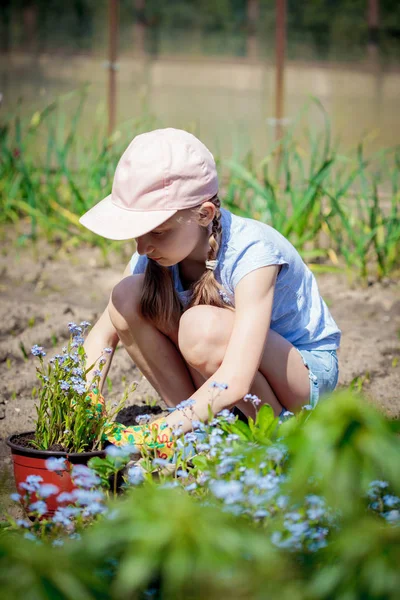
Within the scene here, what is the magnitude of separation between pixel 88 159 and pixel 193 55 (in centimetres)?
106

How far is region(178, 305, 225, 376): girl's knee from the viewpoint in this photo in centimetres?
187

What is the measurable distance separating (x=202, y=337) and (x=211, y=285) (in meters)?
0.15

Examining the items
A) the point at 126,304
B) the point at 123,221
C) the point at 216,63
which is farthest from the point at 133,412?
the point at 216,63

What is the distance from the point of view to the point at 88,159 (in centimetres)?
448

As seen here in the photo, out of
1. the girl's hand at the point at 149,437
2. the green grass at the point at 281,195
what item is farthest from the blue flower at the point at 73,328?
the green grass at the point at 281,195

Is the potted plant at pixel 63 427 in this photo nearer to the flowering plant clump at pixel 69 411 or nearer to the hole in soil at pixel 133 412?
the flowering plant clump at pixel 69 411

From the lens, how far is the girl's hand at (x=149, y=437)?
1.61 metres

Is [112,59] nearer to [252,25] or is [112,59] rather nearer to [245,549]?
[252,25]

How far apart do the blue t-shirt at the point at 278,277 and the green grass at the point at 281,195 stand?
3.64ft

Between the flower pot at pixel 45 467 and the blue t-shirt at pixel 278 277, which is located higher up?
the blue t-shirt at pixel 278 277

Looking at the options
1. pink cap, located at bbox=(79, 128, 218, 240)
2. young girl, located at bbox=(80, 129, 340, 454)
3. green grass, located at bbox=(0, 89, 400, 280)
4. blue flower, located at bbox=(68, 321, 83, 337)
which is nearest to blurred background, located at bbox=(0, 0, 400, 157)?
green grass, located at bbox=(0, 89, 400, 280)

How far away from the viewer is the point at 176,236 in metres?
1.77

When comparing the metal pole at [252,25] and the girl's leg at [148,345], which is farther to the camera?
the metal pole at [252,25]

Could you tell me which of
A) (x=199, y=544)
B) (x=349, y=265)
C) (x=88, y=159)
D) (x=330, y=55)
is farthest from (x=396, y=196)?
(x=199, y=544)
